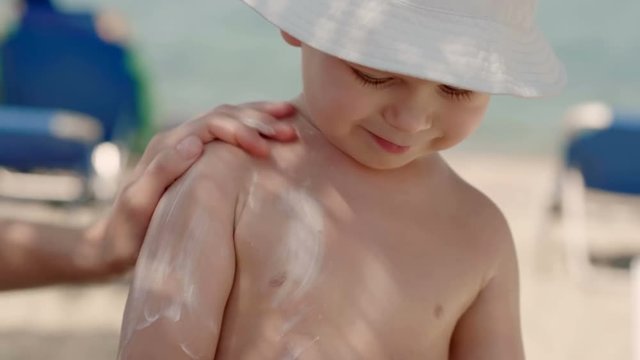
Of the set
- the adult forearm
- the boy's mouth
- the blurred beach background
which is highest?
the boy's mouth

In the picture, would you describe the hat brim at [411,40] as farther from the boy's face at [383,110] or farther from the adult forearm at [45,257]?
the adult forearm at [45,257]

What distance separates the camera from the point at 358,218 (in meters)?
2.49

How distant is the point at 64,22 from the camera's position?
29.8 feet

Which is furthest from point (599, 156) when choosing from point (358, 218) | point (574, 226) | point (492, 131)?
point (492, 131)

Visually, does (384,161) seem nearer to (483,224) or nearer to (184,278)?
(483,224)

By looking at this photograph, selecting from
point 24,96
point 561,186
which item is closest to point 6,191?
point 24,96

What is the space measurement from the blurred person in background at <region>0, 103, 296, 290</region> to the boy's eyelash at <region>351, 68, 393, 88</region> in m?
0.23

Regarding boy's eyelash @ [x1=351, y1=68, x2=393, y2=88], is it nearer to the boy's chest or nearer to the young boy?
the young boy

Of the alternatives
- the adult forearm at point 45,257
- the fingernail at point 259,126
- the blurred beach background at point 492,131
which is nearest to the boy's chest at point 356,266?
the fingernail at point 259,126

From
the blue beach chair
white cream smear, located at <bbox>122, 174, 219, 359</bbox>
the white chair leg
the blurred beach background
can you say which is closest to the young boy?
white cream smear, located at <bbox>122, 174, 219, 359</bbox>

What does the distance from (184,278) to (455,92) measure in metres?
0.56

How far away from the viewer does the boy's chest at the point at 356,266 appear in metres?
2.39

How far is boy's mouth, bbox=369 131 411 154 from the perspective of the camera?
238cm

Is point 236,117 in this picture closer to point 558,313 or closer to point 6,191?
point 558,313
